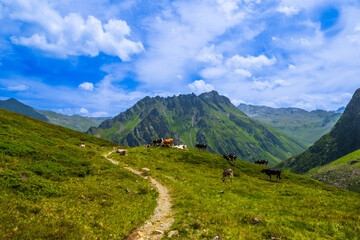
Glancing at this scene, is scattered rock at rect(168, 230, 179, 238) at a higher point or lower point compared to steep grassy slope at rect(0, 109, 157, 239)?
lower

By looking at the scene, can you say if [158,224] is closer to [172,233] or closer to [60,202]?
[172,233]

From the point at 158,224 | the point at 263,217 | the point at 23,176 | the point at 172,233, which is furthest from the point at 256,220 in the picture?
the point at 23,176

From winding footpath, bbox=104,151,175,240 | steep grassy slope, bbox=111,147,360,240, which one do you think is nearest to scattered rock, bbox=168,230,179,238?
steep grassy slope, bbox=111,147,360,240

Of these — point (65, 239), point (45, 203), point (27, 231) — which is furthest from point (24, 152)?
point (65, 239)

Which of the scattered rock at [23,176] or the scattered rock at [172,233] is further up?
the scattered rock at [23,176]

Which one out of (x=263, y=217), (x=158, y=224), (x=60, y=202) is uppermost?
(x=60, y=202)

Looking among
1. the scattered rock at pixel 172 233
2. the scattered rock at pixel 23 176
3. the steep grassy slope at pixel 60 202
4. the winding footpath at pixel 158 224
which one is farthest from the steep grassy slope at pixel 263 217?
the scattered rock at pixel 23 176

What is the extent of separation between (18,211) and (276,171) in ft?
158

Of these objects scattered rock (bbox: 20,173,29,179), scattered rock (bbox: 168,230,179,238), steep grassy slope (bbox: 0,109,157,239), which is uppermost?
scattered rock (bbox: 20,173,29,179)

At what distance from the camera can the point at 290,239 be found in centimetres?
1138

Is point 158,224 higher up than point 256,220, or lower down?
lower down

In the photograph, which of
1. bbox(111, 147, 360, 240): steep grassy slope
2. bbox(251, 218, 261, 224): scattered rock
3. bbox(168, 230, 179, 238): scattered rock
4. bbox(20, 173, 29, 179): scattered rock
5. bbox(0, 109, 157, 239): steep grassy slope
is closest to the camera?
bbox(0, 109, 157, 239): steep grassy slope

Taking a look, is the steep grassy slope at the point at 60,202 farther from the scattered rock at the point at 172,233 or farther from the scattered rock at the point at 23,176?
the scattered rock at the point at 172,233

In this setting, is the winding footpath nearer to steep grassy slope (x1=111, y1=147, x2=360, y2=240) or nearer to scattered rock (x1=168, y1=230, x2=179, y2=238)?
scattered rock (x1=168, y1=230, x2=179, y2=238)
